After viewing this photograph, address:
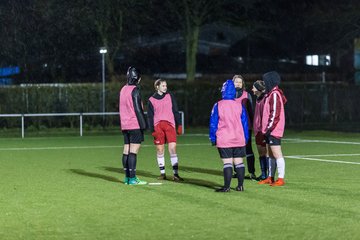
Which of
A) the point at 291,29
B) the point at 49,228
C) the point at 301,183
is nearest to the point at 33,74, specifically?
the point at 291,29

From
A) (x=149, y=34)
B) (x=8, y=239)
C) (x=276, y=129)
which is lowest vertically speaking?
(x=8, y=239)

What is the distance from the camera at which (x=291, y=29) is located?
6269cm

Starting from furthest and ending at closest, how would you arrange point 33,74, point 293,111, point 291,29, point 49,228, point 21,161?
point 291,29 < point 33,74 < point 293,111 < point 21,161 < point 49,228

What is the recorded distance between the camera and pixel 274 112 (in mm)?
14430

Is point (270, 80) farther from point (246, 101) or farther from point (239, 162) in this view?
point (239, 162)

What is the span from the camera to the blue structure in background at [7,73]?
48553 mm

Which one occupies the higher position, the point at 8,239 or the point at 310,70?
the point at 310,70

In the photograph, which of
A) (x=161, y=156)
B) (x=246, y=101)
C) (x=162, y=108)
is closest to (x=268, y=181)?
(x=246, y=101)

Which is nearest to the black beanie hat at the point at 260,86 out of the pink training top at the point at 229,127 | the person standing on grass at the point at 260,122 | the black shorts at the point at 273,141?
the person standing on grass at the point at 260,122

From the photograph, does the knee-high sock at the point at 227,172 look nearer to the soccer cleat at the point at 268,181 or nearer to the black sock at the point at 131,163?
the soccer cleat at the point at 268,181

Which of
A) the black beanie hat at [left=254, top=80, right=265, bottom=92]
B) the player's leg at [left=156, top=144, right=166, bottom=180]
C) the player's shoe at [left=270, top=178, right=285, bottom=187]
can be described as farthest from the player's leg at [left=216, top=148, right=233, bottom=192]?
the player's leg at [left=156, top=144, right=166, bottom=180]

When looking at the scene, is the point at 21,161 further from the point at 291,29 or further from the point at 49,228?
the point at 291,29

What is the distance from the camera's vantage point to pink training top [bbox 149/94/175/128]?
1576cm

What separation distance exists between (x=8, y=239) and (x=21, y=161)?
36.3 feet
